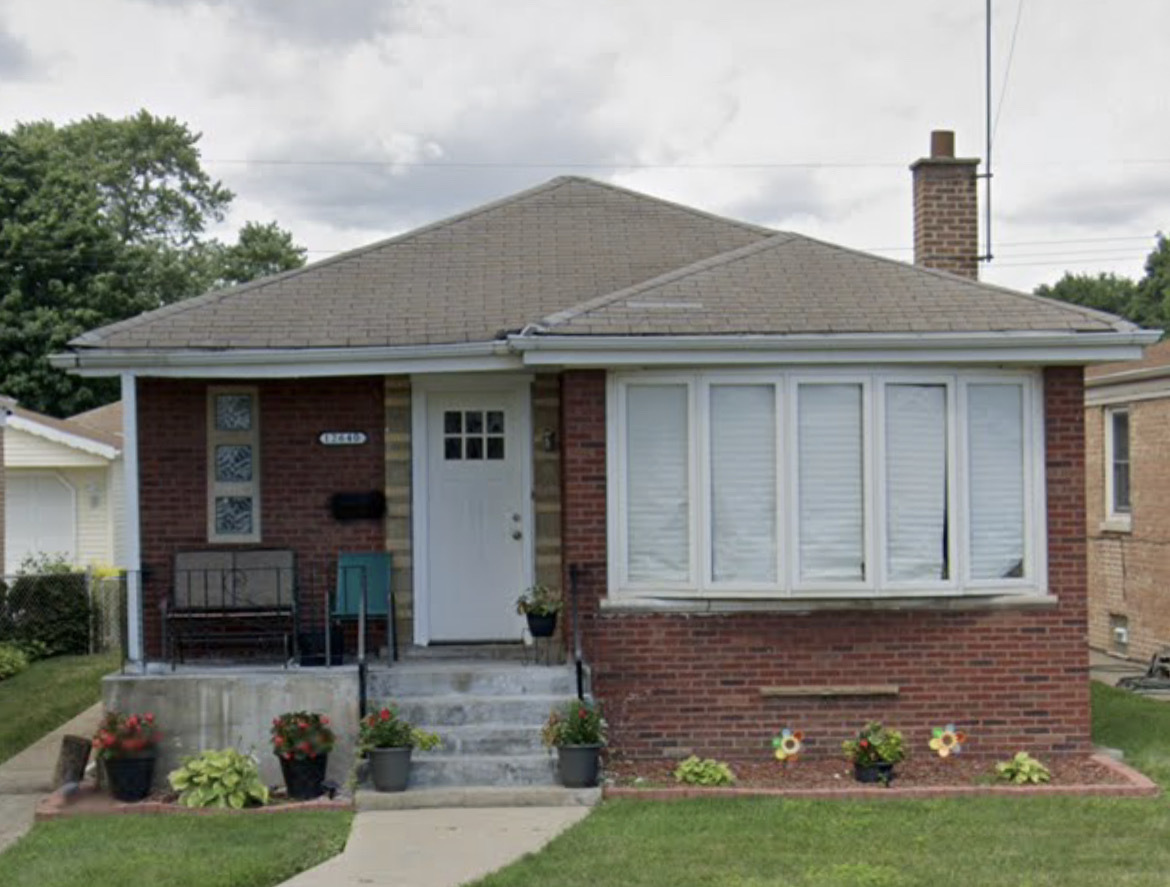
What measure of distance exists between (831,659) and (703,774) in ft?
4.42

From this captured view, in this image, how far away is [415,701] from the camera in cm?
1034

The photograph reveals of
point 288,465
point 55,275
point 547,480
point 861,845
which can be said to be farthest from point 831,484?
point 55,275

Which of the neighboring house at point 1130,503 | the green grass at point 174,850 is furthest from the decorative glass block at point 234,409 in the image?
the neighboring house at point 1130,503

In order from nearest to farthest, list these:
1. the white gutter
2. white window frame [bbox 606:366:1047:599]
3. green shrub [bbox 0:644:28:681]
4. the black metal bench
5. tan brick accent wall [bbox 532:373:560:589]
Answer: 1. white window frame [bbox 606:366:1047:599]
2. the black metal bench
3. tan brick accent wall [bbox 532:373:560:589]
4. green shrub [bbox 0:644:28:681]
5. the white gutter

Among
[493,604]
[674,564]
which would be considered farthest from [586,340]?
[493,604]

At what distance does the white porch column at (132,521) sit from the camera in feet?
35.2

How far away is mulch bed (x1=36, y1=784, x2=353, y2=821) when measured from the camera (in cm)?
937

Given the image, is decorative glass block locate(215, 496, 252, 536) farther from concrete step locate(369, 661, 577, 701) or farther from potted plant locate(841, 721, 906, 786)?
potted plant locate(841, 721, 906, 786)

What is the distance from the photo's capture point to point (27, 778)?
434 inches

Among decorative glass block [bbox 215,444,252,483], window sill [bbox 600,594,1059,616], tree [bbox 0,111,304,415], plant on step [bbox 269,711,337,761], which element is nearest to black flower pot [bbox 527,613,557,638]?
window sill [bbox 600,594,1059,616]

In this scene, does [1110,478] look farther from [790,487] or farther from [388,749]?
[388,749]

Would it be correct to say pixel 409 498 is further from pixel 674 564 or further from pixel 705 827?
pixel 705 827

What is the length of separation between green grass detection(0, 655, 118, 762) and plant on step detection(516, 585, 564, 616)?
443 centimetres

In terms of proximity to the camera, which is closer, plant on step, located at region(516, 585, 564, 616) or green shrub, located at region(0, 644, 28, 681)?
plant on step, located at region(516, 585, 564, 616)
